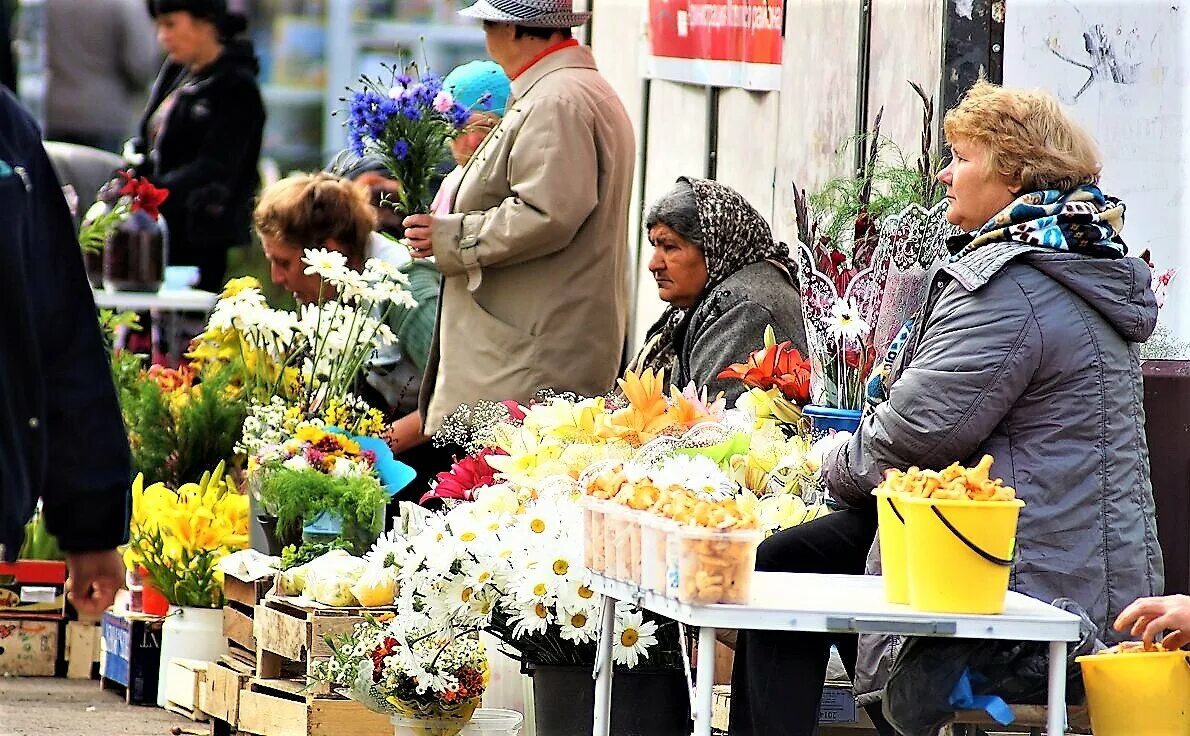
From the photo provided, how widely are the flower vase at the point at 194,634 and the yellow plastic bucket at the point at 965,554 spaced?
306 centimetres

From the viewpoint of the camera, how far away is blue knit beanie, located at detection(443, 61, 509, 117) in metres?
6.70

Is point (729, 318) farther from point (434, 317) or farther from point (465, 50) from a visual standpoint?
point (465, 50)

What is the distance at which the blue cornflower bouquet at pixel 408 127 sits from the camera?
5816 mm

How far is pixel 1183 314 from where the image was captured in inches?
185

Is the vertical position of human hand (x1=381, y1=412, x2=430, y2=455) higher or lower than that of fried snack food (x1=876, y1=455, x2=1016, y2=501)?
lower

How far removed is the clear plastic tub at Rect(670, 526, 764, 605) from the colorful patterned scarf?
0.93 m

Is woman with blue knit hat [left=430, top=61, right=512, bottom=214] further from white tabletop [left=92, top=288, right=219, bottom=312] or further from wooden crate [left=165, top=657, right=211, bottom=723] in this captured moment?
white tabletop [left=92, top=288, right=219, bottom=312]

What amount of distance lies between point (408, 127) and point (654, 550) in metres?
2.93

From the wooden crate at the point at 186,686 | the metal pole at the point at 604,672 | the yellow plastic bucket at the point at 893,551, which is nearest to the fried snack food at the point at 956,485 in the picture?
the yellow plastic bucket at the point at 893,551

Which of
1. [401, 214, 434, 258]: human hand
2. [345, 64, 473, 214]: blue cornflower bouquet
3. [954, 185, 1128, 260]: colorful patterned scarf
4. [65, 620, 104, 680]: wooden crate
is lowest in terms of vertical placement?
[65, 620, 104, 680]: wooden crate

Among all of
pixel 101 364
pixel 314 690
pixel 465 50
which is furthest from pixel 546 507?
pixel 465 50

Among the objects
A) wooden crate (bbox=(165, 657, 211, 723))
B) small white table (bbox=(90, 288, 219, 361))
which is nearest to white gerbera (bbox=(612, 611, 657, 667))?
wooden crate (bbox=(165, 657, 211, 723))

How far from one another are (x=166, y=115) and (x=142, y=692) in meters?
3.97

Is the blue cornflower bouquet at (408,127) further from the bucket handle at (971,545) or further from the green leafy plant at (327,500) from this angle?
the bucket handle at (971,545)
